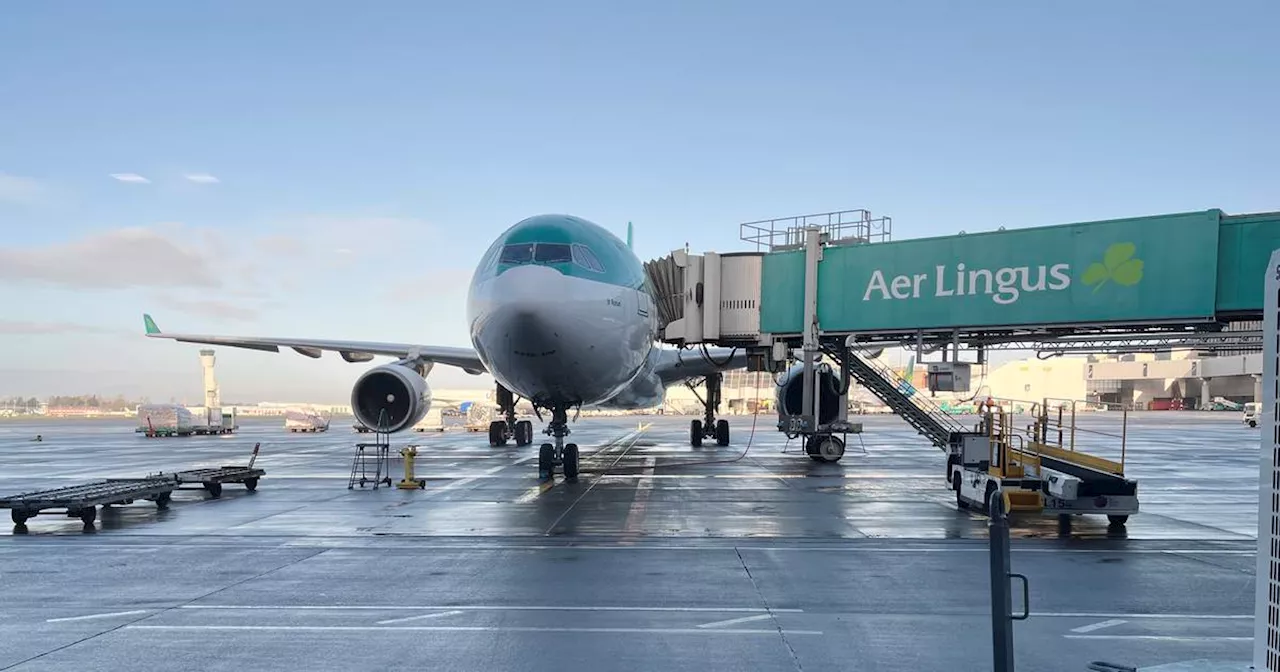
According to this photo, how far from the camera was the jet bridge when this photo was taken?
46.1 feet

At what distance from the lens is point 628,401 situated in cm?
2489

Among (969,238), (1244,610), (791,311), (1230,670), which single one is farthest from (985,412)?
(1230,670)

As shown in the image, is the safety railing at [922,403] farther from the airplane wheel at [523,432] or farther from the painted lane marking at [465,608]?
the airplane wheel at [523,432]

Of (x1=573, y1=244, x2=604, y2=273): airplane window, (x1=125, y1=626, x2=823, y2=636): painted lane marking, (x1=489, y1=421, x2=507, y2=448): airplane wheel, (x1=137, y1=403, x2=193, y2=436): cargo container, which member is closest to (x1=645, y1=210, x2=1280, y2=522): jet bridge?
(x1=573, y1=244, x2=604, y2=273): airplane window

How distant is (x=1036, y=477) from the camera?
12984 mm

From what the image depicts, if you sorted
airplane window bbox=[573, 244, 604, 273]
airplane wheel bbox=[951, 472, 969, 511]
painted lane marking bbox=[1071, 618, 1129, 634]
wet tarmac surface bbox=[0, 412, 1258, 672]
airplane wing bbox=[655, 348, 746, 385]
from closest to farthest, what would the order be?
wet tarmac surface bbox=[0, 412, 1258, 672] → painted lane marking bbox=[1071, 618, 1129, 634] → airplane wheel bbox=[951, 472, 969, 511] → airplane window bbox=[573, 244, 604, 273] → airplane wing bbox=[655, 348, 746, 385]

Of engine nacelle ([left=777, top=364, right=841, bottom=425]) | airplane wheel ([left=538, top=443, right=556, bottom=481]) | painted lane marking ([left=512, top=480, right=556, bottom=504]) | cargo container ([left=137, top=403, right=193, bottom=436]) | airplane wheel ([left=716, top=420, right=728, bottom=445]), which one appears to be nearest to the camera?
painted lane marking ([left=512, top=480, right=556, bottom=504])

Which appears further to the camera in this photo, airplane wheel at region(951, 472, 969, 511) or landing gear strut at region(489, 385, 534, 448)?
landing gear strut at region(489, 385, 534, 448)

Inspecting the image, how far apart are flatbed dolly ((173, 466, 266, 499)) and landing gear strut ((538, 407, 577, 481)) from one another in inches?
205

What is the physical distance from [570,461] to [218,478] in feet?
20.9

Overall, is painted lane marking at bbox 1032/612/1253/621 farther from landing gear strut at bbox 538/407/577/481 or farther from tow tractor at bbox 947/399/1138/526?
landing gear strut at bbox 538/407/577/481

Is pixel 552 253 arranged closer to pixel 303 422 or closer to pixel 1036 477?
pixel 1036 477

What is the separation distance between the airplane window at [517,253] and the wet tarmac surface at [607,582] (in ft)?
13.1

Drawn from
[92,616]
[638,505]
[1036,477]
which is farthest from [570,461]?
[92,616]
